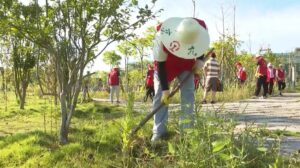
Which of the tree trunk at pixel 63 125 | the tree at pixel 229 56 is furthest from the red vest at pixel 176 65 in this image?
the tree at pixel 229 56

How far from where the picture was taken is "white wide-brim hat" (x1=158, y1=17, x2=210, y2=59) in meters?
4.97

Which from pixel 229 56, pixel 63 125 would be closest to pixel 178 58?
pixel 63 125

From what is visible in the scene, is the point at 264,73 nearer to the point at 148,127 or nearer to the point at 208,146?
the point at 148,127

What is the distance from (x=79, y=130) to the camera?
7.82 meters

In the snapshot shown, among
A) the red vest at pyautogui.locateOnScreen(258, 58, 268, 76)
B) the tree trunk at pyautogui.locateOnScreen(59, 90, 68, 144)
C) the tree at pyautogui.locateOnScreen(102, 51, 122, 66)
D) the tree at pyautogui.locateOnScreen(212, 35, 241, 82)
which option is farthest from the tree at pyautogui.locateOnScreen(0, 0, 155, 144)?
the tree at pyautogui.locateOnScreen(102, 51, 122, 66)

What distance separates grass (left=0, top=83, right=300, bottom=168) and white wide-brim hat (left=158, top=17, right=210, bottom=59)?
2.23 feet

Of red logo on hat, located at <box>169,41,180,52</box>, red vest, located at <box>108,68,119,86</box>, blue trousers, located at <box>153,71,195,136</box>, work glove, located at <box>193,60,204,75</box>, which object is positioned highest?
red vest, located at <box>108,68,119,86</box>

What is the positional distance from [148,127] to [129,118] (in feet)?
7.16

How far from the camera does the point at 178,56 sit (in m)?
5.20

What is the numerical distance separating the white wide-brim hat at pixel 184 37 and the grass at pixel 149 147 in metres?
0.68

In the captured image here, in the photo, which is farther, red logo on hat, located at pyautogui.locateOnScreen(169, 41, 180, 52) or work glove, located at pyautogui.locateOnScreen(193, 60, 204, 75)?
work glove, located at pyautogui.locateOnScreen(193, 60, 204, 75)

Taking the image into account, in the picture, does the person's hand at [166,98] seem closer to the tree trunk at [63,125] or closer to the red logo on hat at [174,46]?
the red logo on hat at [174,46]

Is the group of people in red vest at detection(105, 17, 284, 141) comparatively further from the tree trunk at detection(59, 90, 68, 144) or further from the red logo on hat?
the tree trunk at detection(59, 90, 68, 144)

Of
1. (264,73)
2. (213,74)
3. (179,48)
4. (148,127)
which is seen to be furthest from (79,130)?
(264,73)
